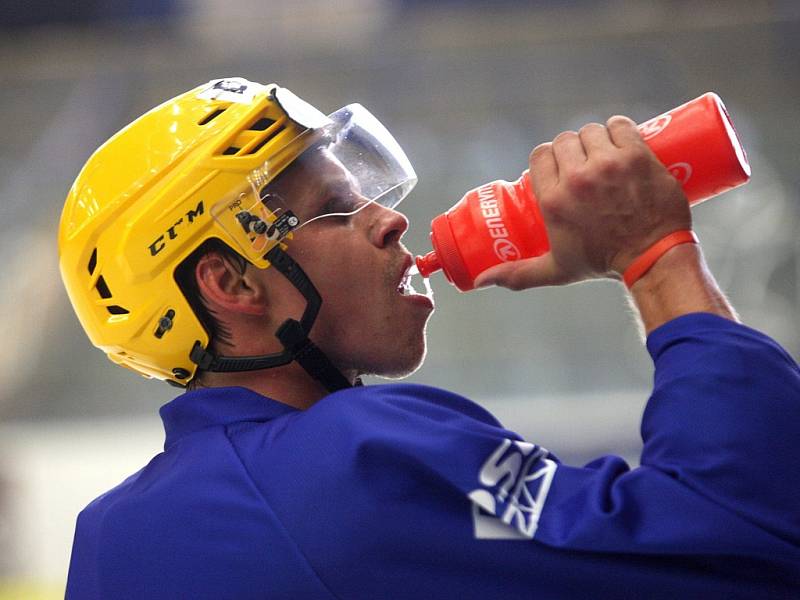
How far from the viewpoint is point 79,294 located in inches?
67.2

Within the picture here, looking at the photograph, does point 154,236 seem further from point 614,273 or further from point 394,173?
point 614,273

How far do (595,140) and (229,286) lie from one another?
0.60 meters

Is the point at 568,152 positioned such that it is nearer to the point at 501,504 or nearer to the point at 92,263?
the point at 501,504

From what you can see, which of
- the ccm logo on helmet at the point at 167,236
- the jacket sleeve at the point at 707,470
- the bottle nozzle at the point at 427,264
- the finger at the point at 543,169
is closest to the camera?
the jacket sleeve at the point at 707,470

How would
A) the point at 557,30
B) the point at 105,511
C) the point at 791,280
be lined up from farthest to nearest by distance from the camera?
the point at 557,30 → the point at 791,280 → the point at 105,511

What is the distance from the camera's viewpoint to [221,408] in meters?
1.55

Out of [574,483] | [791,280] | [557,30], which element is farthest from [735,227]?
[574,483]

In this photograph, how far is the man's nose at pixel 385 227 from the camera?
1708 mm

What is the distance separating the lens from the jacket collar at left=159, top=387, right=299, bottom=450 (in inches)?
60.5

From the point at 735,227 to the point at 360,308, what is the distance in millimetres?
5049

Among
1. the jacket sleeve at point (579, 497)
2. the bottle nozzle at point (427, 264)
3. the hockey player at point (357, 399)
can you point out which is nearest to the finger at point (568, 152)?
the hockey player at point (357, 399)

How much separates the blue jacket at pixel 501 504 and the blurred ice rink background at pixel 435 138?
141 inches

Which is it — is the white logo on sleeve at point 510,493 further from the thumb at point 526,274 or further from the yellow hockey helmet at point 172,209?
the yellow hockey helmet at point 172,209

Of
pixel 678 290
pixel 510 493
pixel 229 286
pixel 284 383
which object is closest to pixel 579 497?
pixel 510 493
